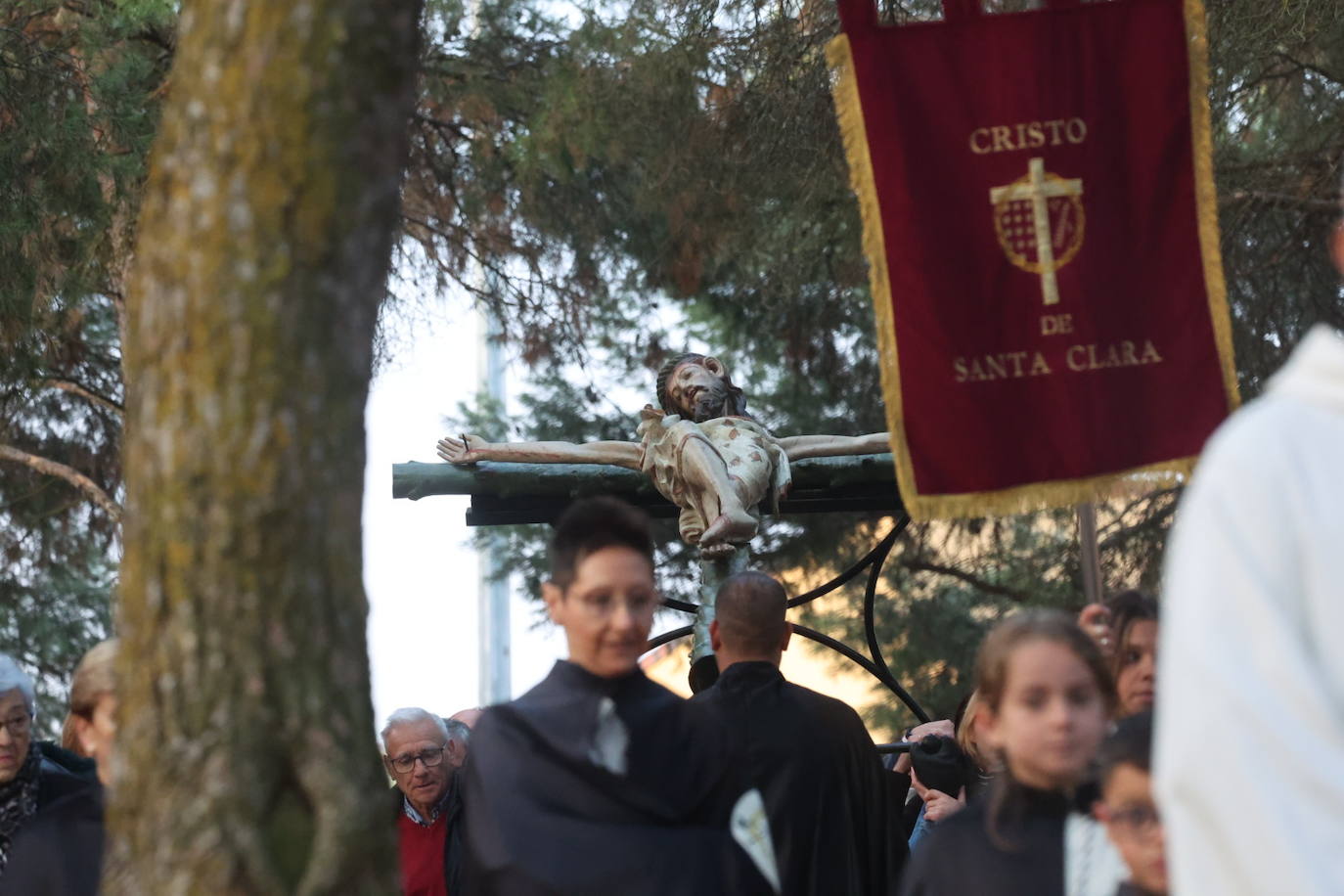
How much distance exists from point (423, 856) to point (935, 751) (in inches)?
65.3

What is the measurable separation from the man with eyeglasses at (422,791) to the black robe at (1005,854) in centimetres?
272

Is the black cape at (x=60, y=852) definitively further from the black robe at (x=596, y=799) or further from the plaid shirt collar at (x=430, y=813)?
the plaid shirt collar at (x=430, y=813)

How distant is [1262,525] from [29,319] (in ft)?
24.9

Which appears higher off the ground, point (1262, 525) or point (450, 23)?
point (450, 23)

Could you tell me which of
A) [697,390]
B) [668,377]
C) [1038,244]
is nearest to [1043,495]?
[1038,244]

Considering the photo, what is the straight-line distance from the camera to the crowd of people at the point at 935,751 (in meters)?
2.08

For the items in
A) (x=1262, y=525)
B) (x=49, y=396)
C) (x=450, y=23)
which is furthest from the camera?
(x=49, y=396)

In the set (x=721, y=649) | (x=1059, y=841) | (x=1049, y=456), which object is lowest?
(x=1059, y=841)

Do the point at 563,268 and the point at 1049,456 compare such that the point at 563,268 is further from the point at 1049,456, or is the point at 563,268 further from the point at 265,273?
the point at 265,273

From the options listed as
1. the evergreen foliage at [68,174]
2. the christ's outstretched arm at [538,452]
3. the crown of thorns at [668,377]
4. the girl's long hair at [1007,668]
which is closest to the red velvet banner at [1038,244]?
the girl's long hair at [1007,668]

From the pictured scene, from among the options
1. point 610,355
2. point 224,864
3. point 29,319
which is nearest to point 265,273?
point 224,864

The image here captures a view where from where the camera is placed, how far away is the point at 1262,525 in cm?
212

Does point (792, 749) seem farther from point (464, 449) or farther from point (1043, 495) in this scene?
point (464, 449)

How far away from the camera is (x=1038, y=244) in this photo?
4.78 metres
